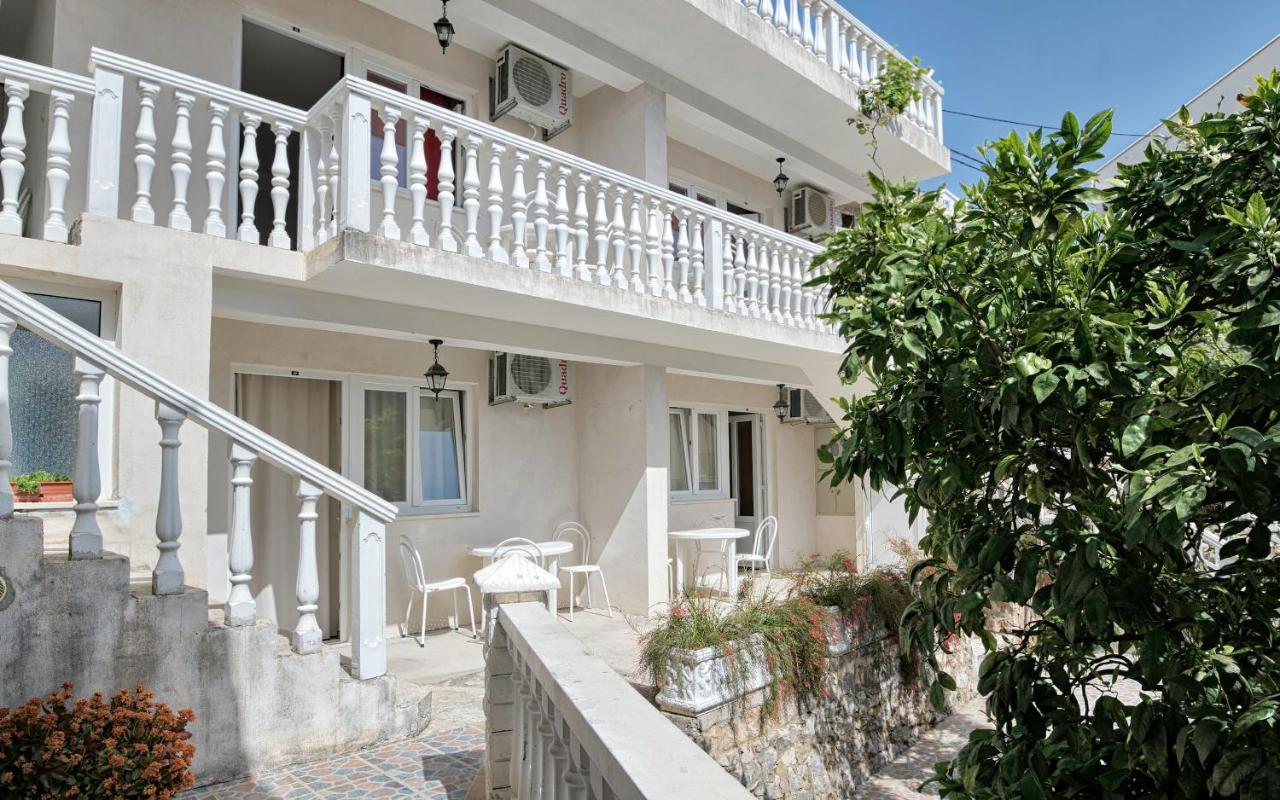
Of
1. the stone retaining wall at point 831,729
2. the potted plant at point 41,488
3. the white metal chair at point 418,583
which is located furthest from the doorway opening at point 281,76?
the stone retaining wall at point 831,729

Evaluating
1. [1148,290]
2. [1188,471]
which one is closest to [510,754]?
[1188,471]

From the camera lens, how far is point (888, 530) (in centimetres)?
1084

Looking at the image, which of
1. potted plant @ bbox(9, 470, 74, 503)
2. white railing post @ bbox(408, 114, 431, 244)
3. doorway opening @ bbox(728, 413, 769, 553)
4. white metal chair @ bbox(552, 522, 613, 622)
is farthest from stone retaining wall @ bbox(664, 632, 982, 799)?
doorway opening @ bbox(728, 413, 769, 553)

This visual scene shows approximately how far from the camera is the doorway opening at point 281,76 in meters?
7.21

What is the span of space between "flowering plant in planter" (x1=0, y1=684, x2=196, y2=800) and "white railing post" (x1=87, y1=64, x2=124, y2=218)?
3001 mm

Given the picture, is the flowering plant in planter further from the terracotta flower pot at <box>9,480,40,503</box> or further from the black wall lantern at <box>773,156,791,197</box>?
the black wall lantern at <box>773,156,791,197</box>

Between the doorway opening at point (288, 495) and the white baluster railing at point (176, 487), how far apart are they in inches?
138

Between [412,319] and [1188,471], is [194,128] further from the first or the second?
[1188,471]

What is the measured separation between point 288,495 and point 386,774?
445 centimetres

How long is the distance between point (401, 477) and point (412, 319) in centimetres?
221

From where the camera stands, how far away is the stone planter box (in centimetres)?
496

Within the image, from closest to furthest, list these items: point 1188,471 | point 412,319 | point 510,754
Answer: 1. point 1188,471
2. point 510,754
3. point 412,319

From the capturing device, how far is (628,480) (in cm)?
884

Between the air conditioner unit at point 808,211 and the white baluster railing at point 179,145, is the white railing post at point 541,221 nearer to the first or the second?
the white baluster railing at point 179,145
